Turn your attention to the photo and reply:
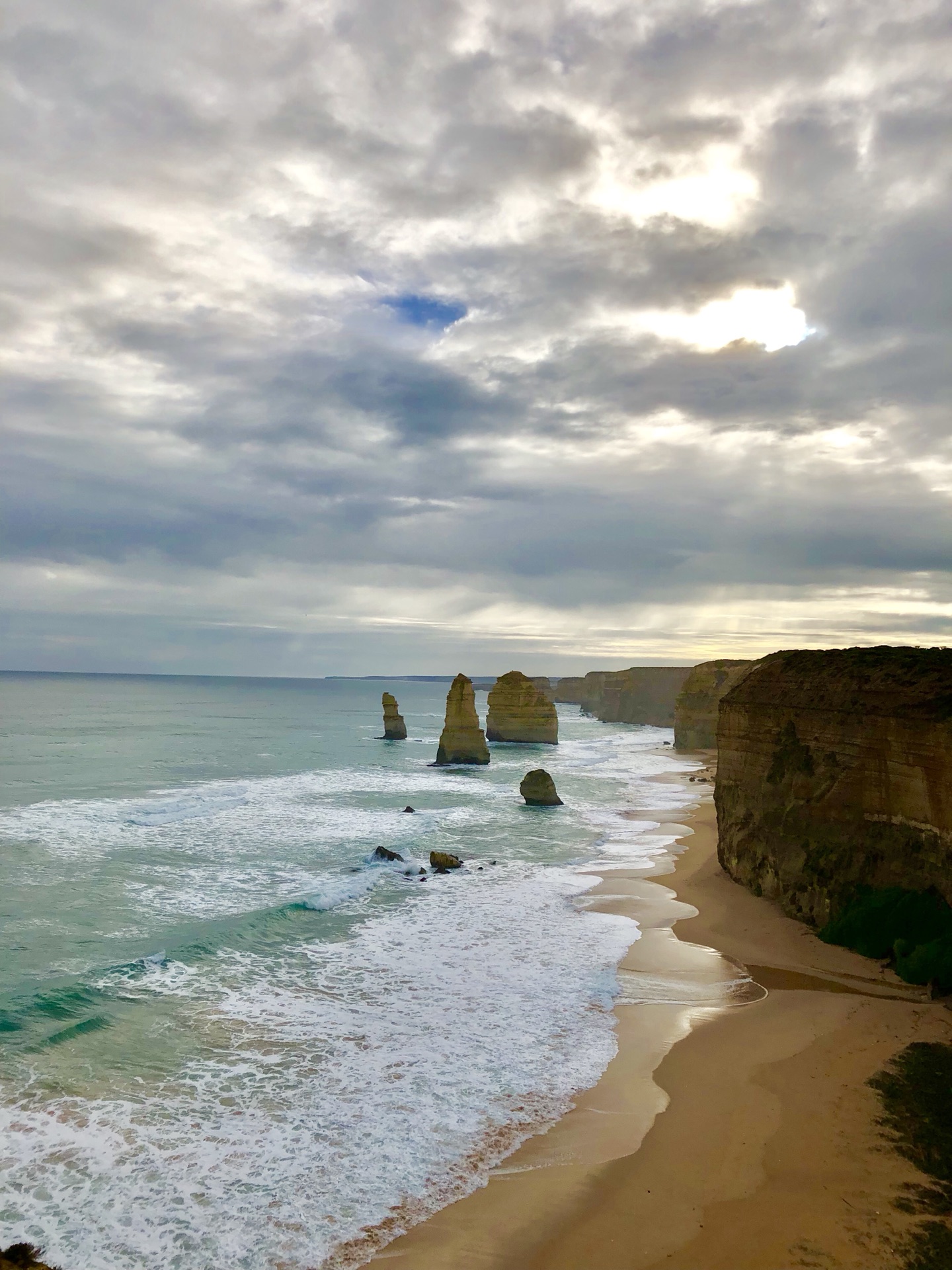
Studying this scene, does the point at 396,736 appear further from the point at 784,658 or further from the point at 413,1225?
the point at 413,1225

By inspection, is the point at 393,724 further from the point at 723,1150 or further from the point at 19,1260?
the point at 19,1260

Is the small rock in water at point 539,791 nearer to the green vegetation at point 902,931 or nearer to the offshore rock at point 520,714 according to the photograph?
the green vegetation at point 902,931

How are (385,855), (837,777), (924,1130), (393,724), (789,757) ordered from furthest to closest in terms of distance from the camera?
(393,724)
(385,855)
(789,757)
(837,777)
(924,1130)

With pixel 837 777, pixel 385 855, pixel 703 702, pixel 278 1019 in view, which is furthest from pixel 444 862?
pixel 703 702

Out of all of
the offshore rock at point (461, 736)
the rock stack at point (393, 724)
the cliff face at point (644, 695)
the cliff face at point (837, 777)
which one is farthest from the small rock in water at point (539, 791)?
the cliff face at point (644, 695)

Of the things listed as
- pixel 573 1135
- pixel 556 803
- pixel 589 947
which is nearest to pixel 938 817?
pixel 589 947

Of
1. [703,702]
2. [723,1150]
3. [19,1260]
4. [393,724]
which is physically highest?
[703,702]

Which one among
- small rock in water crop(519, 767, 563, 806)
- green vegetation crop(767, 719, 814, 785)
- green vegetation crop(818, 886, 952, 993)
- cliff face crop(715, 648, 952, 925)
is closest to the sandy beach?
green vegetation crop(818, 886, 952, 993)
